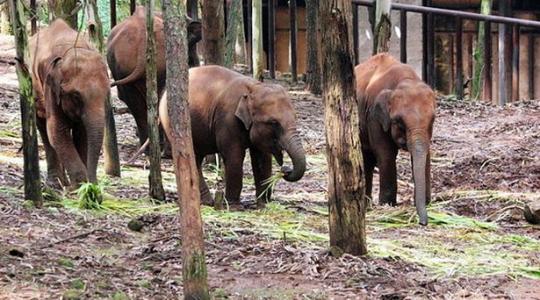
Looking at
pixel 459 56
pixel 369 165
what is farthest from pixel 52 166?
pixel 459 56

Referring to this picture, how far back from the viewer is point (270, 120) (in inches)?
435

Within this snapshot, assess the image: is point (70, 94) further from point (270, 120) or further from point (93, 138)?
point (270, 120)

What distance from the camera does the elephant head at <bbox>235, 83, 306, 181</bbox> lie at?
11.0 metres

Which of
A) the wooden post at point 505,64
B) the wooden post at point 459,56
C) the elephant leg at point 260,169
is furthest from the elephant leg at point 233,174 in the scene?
the wooden post at point 459,56

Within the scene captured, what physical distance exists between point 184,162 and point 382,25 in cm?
902

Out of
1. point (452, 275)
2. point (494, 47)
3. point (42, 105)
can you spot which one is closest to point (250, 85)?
point (42, 105)

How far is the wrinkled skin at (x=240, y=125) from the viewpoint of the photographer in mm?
11023

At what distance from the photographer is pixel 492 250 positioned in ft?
30.9

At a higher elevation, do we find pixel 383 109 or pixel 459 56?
pixel 383 109

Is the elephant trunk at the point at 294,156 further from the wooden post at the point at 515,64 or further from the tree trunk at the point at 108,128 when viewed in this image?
the wooden post at the point at 515,64

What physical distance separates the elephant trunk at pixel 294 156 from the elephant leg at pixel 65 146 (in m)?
1.83

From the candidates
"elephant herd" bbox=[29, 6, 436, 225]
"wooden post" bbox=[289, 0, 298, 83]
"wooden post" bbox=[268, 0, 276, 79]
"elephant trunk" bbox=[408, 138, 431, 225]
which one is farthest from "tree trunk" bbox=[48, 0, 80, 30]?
"wooden post" bbox=[268, 0, 276, 79]

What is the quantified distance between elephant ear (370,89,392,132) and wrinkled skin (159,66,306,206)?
98 cm

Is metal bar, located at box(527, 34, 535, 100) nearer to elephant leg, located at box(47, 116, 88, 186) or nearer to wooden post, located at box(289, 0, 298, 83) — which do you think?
wooden post, located at box(289, 0, 298, 83)
